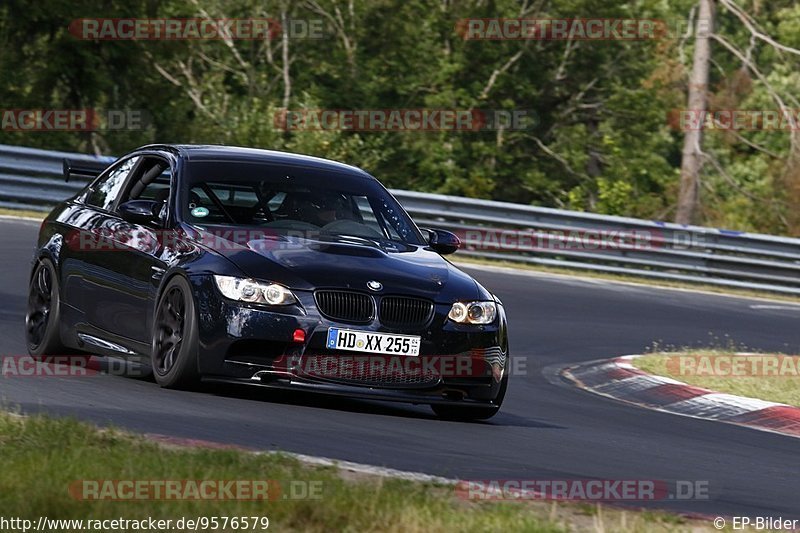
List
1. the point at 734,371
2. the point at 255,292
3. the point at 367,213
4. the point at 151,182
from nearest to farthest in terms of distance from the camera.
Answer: the point at 255,292
the point at 367,213
the point at 151,182
the point at 734,371

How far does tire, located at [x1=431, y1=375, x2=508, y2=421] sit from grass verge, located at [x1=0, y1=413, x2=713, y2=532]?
2819 mm

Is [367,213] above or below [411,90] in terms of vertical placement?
below

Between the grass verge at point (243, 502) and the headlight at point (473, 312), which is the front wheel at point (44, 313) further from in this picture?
the grass verge at point (243, 502)

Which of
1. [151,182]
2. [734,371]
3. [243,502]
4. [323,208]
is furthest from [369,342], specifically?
[734,371]

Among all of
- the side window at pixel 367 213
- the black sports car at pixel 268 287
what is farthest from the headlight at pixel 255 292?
the side window at pixel 367 213

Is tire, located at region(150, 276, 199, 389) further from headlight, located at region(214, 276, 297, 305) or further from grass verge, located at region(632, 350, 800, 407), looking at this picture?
grass verge, located at region(632, 350, 800, 407)

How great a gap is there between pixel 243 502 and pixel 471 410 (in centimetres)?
394

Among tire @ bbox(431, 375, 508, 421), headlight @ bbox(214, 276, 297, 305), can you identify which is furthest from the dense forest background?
headlight @ bbox(214, 276, 297, 305)

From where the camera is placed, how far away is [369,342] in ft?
27.4

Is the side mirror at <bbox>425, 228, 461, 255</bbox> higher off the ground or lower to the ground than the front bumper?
higher

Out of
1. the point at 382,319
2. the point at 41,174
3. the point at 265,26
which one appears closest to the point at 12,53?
the point at 265,26

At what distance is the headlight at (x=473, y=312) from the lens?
341 inches

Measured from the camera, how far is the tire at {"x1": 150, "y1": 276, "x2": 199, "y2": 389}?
8.37 m

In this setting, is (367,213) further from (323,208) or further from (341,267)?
(341,267)
